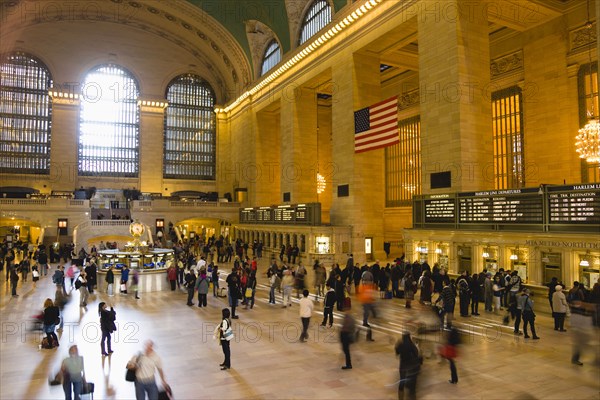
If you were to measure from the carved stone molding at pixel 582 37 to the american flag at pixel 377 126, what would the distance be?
25.7 ft

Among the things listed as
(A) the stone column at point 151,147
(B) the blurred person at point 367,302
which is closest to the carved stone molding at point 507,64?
(B) the blurred person at point 367,302

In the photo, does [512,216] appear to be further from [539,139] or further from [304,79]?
[304,79]

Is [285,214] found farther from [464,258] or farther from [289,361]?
[289,361]

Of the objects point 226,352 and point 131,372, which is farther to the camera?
point 226,352

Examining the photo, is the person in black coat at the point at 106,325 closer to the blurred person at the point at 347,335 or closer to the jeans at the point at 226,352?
the jeans at the point at 226,352

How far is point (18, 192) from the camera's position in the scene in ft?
108

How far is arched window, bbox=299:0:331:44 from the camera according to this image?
79.8 feet

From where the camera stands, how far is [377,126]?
18234 mm

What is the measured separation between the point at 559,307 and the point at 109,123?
38.8m

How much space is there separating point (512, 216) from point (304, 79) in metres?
17.2

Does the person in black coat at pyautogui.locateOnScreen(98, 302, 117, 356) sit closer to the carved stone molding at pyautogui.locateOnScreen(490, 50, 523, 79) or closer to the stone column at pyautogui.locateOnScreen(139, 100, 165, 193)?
the carved stone molding at pyautogui.locateOnScreen(490, 50, 523, 79)

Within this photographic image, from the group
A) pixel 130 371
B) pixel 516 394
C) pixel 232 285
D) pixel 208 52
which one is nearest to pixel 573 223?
pixel 516 394

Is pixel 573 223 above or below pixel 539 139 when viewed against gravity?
below

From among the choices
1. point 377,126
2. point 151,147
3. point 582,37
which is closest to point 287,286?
point 377,126
